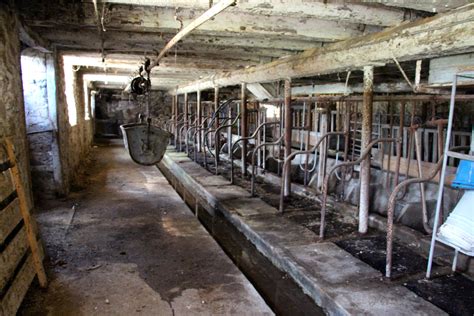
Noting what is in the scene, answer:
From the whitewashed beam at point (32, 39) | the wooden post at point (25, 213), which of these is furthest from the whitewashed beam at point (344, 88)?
the wooden post at point (25, 213)

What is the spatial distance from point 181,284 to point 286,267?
35.5 inches

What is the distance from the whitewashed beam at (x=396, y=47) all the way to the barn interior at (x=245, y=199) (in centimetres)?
1

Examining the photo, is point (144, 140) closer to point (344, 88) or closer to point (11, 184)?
point (11, 184)

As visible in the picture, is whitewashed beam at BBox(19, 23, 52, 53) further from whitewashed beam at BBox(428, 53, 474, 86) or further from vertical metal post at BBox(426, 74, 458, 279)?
whitewashed beam at BBox(428, 53, 474, 86)

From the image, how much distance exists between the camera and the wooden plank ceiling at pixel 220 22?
296 centimetres

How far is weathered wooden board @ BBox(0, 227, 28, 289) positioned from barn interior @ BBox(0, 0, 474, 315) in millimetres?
19

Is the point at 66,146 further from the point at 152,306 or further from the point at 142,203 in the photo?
the point at 152,306

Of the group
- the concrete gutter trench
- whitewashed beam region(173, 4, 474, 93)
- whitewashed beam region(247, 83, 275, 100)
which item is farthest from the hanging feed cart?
whitewashed beam region(247, 83, 275, 100)

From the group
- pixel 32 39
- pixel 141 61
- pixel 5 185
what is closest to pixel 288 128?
pixel 141 61

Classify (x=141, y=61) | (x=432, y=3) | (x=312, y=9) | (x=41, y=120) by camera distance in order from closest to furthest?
(x=432, y=3), (x=312, y=9), (x=41, y=120), (x=141, y=61)

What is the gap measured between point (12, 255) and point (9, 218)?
0.25 m

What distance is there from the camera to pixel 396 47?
3219 mm

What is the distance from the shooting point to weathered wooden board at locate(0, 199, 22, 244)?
7.88ft

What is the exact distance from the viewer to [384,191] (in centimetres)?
448
